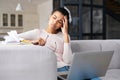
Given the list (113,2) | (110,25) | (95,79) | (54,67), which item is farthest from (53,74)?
(113,2)

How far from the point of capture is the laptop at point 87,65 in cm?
116

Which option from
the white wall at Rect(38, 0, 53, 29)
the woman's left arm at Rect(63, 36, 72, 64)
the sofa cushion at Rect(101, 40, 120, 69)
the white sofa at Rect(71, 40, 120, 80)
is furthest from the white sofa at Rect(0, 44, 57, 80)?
the white wall at Rect(38, 0, 53, 29)

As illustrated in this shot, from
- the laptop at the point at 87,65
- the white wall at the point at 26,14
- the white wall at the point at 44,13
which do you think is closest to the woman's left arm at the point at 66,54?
the laptop at the point at 87,65

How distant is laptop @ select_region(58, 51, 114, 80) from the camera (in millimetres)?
1155

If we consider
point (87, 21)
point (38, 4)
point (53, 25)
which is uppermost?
point (38, 4)

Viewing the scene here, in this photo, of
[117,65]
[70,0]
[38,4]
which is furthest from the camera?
[38,4]

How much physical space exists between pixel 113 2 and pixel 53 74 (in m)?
8.11

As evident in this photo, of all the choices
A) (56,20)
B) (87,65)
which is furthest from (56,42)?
(87,65)

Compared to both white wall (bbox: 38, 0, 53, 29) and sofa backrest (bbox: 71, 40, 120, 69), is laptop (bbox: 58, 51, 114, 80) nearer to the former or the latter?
sofa backrest (bbox: 71, 40, 120, 69)

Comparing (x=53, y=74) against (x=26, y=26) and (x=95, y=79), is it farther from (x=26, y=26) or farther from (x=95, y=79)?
(x=26, y=26)

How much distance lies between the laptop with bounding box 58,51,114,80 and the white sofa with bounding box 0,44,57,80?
408mm

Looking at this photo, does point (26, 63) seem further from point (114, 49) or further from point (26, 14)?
point (26, 14)

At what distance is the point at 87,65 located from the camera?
3.96 ft

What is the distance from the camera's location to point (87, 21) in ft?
19.6
